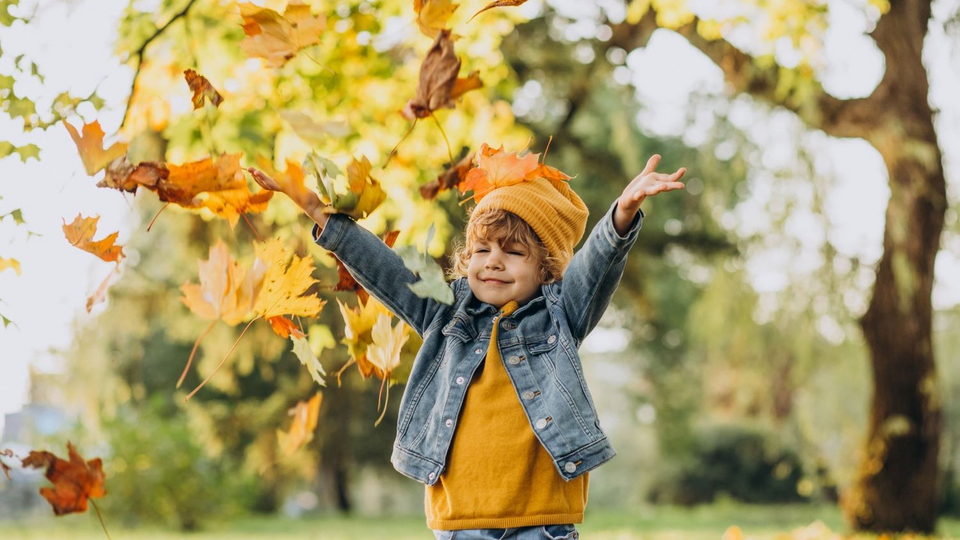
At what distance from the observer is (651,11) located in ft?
22.2

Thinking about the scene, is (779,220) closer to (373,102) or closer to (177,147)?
(373,102)

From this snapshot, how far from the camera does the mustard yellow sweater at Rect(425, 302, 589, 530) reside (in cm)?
176

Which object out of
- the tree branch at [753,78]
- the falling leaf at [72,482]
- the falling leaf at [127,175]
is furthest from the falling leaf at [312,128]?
the tree branch at [753,78]

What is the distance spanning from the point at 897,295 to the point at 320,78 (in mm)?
4843

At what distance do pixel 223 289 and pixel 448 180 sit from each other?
0.54m

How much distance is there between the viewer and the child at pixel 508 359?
1.75 m

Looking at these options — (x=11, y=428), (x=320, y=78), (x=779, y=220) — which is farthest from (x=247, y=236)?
(x=11, y=428)

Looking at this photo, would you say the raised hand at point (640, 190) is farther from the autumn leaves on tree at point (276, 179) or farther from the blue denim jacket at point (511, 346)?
the autumn leaves on tree at point (276, 179)

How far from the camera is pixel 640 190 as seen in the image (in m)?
1.64

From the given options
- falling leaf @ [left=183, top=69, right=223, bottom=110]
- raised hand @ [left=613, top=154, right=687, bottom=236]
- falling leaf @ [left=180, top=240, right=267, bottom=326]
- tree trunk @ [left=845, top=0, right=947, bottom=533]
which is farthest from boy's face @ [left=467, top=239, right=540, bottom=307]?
tree trunk @ [left=845, top=0, right=947, bottom=533]

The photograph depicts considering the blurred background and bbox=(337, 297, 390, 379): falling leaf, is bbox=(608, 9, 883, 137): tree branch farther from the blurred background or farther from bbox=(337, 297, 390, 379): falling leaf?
bbox=(337, 297, 390, 379): falling leaf

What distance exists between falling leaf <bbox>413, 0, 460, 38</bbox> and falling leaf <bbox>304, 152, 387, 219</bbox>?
26 cm

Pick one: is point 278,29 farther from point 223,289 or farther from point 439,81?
point 223,289

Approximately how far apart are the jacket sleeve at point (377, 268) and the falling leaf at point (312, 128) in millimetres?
237
